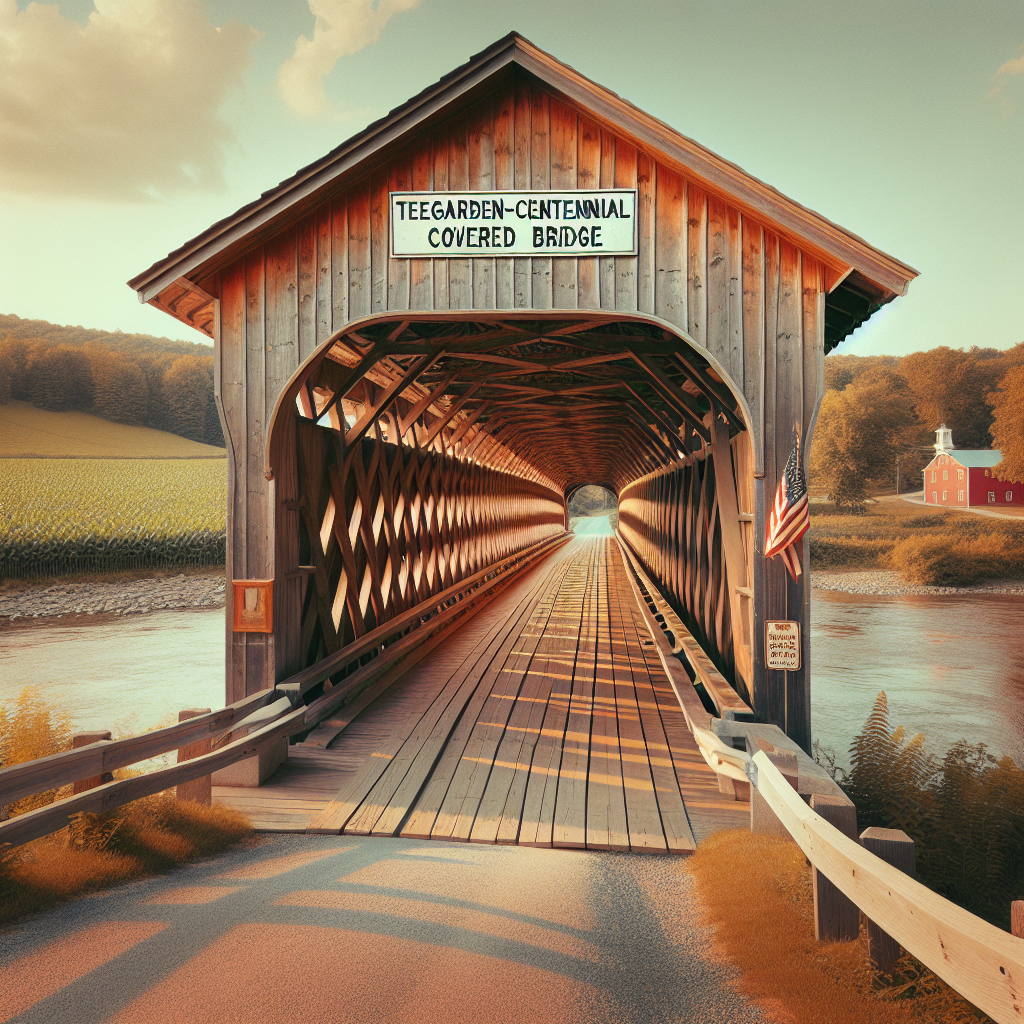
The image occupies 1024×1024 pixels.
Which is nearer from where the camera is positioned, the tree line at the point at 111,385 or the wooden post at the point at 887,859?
the wooden post at the point at 887,859

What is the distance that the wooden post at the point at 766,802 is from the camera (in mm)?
2891

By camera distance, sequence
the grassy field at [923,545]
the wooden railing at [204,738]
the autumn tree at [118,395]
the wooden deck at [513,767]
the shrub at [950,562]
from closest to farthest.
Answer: the wooden railing at [204,738] < the wooden deck at [513,767] < the shrub at [950,562] < the grassy field at [923,545] < the autumn tree at [118,395]

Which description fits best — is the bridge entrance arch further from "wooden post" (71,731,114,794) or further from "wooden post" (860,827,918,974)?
"wooden post" (860,827,918,974)

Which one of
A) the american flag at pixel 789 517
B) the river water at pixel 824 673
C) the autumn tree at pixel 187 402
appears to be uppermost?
the autumn tree at pixel 187 402

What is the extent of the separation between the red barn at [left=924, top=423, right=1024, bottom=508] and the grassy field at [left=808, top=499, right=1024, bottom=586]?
12.8ft

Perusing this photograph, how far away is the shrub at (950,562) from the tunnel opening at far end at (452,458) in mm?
20394

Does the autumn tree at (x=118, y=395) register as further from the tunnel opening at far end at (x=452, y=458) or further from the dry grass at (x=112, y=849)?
the dry grass at (x=112, y=849)

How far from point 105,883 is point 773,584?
3.68m

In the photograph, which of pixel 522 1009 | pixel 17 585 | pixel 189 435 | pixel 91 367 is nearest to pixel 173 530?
pixel 17 585

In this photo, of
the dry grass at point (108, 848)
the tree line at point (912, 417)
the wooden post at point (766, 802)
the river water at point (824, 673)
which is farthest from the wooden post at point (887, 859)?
the tree line at point (912, 417)

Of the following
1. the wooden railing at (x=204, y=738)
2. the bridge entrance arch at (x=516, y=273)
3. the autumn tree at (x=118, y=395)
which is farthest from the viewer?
the autumn tree at (x=118, y=395)

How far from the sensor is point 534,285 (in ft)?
15.2

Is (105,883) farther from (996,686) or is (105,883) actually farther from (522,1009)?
(996,686)

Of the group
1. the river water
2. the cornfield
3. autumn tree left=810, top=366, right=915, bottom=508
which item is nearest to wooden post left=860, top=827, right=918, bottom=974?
the river water
